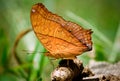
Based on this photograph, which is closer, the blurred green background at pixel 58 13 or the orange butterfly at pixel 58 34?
the orange butterfly at pixel 58 34

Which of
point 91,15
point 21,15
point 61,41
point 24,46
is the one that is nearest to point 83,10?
point 91,15

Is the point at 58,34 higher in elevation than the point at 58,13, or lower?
lower

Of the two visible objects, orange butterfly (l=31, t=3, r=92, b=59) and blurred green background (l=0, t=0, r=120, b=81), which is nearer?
orange butterfly (l=31, t=3, r=92, b=59)

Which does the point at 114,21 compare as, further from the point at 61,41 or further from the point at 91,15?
the point at 61,41

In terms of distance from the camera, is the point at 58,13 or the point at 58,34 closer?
the point at 58,34
